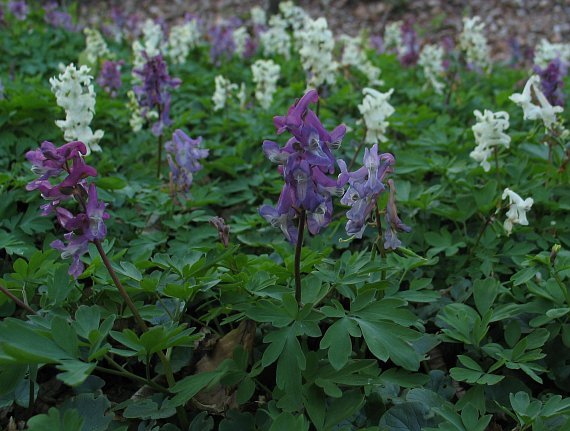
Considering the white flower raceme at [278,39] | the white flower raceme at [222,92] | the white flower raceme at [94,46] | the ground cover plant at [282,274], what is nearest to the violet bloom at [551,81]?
the ground cover plant at [282,274]

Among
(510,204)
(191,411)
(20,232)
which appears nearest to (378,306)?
(191,411)

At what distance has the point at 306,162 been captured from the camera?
6.66ft

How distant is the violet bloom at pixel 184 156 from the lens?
361cm

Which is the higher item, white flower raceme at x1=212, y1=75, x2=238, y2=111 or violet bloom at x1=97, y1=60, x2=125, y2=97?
violet bloom at x1=97, y1=60, x2=125, y2=97

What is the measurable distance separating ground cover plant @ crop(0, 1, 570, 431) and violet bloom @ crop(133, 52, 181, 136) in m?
0.02

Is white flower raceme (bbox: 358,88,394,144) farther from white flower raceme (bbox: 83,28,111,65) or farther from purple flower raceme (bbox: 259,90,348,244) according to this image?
white flower raceme (bbox: 83,28,111,65)

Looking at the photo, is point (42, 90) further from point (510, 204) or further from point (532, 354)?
point (532, 354)

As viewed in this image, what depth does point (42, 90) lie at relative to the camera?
179 inches

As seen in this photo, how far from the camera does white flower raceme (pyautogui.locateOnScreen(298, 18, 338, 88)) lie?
15.2 ft

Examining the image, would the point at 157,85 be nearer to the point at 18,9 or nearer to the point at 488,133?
the point at 488,133

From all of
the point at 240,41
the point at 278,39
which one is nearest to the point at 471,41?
the point at 278,39

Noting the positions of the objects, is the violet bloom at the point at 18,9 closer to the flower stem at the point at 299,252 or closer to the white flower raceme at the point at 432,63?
the white flower raceme at the point at 432,63

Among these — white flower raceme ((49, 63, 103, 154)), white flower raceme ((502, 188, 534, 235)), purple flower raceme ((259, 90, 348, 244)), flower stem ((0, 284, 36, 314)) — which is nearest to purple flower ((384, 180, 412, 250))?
purple flower raceme ((259, 90, 348, 244))

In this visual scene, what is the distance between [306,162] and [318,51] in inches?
117
